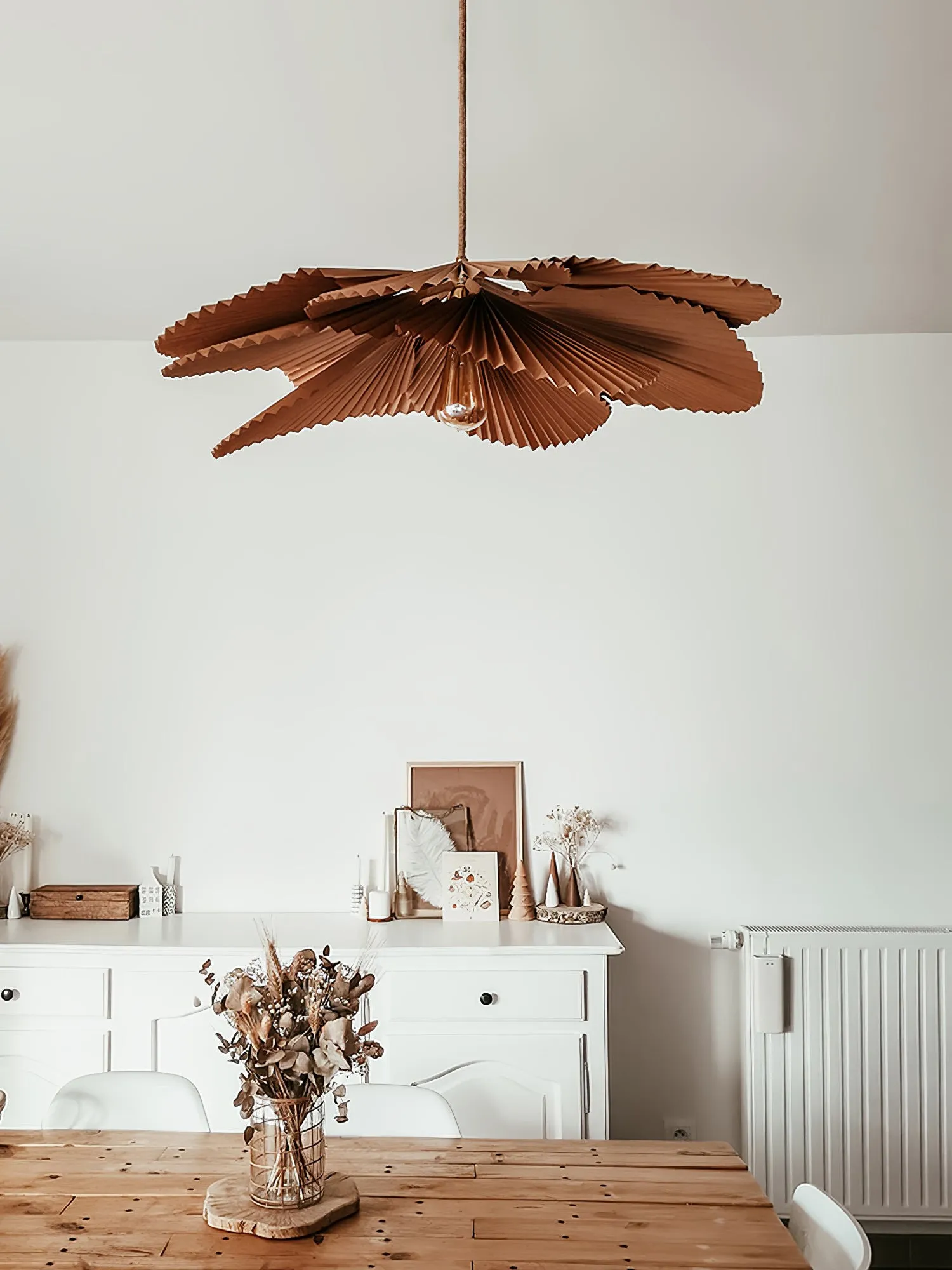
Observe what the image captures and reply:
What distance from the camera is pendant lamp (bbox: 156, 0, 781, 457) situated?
111 centimetres

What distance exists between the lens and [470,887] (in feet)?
10.1

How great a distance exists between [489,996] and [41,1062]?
3.79 ft

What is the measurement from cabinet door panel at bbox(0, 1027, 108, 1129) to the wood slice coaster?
3.88 feet

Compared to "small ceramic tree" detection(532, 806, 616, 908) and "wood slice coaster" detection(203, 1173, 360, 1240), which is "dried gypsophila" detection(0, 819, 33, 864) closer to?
"small ceramic tree" detection(532, 806, 616, 908)

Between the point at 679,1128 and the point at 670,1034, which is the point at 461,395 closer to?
the point at 670,1034

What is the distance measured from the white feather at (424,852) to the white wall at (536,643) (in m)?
Answer: 0.14

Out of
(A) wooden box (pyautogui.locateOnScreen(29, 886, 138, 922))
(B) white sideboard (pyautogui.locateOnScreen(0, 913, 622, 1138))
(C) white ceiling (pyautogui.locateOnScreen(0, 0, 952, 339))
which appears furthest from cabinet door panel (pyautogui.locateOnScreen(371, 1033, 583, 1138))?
(C) white ceiling (pyautogui.locateOnScreen(0, 0, 952, 339))

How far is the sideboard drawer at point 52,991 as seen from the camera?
2.73 meters

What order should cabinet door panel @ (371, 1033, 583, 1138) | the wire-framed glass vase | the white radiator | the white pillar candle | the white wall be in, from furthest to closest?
1. the white wall
2. the white pillar candle
3. the white radiator
4. cabinet door panel @ (371, 1033, 583, 1138)
5. the wire-framed glass vase

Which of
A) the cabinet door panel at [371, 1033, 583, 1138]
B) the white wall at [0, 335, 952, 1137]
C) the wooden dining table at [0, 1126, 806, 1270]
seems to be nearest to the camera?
the wooden dining table at [0, 1126, 806, 1270]

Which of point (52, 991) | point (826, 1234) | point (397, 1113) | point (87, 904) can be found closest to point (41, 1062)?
point (52, 991)

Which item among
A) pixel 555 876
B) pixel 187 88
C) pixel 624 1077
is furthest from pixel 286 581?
pixel 624 1077

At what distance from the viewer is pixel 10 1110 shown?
2.76m

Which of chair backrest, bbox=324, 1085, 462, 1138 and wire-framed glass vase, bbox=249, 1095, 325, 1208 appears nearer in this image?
wire-framed glass vase, bbox=249, 1095, 325, 1208
